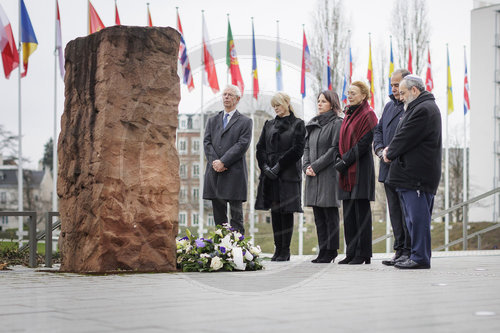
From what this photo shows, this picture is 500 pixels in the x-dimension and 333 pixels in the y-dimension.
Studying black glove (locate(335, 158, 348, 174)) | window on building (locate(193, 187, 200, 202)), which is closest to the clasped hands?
black glove (locate(335, 158, 348, 174))

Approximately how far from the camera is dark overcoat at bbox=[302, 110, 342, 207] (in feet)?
27.5

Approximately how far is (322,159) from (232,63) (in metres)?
13.4

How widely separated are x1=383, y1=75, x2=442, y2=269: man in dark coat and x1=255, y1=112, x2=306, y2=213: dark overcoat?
146 cm

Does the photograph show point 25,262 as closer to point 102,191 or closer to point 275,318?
point 102,191

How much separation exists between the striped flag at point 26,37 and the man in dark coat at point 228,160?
14169 mm

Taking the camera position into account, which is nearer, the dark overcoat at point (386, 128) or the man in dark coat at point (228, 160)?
the dark overcoat at point (386, 128)

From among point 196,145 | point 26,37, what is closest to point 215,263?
point 26,37

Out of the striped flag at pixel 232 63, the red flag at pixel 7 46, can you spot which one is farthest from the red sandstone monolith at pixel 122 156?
the red flag at pixel 7 46

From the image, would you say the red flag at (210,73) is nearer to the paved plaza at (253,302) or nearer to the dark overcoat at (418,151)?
the dark overcoat at (418,151)

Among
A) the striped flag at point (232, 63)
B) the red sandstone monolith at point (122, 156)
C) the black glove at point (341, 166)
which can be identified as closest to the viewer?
the red sandstone monolith at point (122, 156)

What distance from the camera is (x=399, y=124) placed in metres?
7.57

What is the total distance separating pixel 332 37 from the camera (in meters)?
28.3

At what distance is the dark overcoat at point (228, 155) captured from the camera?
823 cm

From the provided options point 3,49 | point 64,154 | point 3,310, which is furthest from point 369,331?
point 3,49
